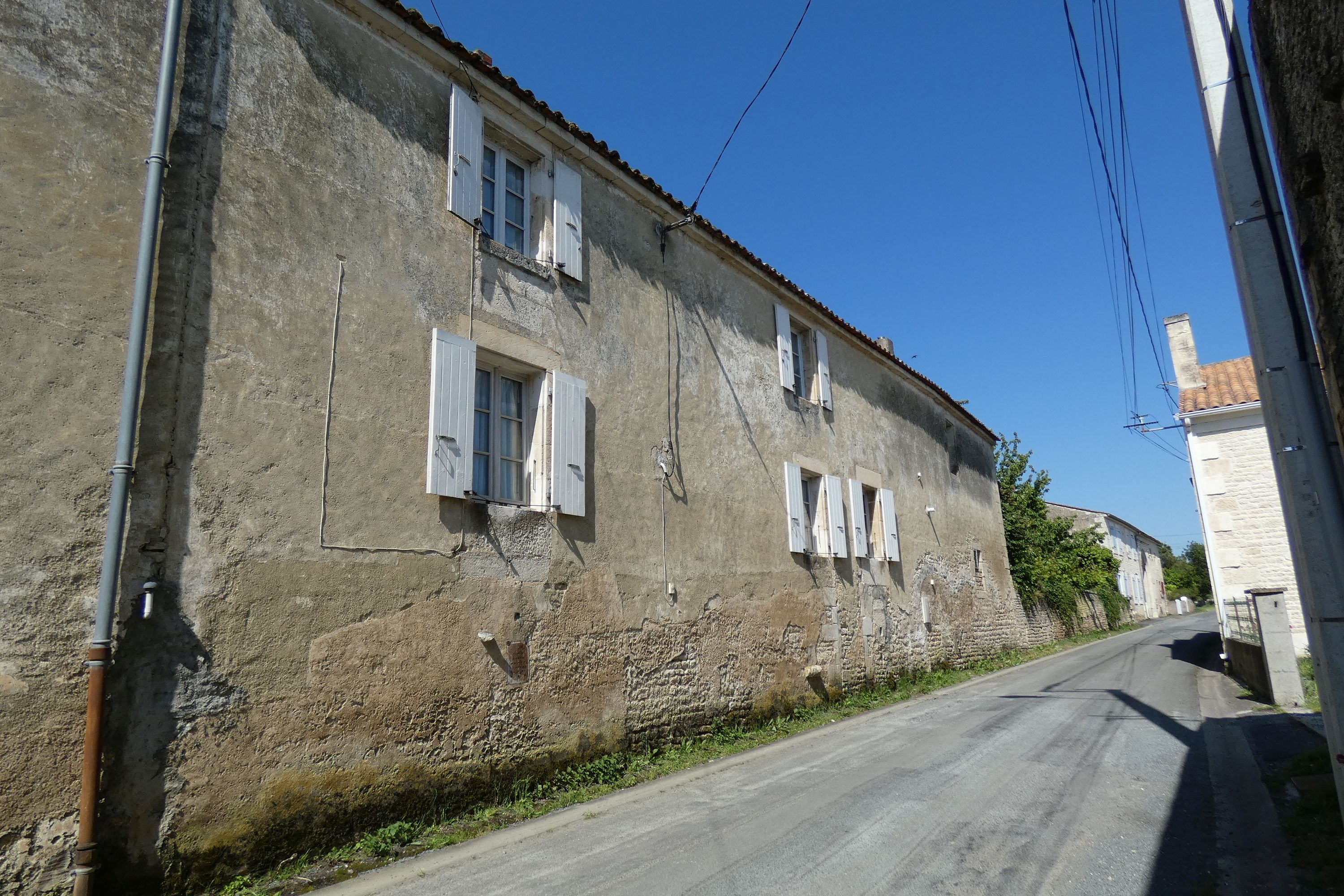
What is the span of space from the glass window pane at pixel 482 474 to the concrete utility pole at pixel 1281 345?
5.18 metres

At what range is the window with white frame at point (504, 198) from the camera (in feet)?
22.8

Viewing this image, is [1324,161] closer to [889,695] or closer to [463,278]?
[463,278]

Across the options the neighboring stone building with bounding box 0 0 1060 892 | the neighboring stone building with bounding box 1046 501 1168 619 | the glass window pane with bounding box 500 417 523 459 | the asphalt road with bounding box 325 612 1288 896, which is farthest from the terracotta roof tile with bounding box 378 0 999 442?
the neighboring stone building with bounding box 1046 501 1168 619

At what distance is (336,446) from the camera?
17.2ft

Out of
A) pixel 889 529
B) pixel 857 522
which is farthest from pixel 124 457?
pixel 889 529

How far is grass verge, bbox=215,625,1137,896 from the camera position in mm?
4508

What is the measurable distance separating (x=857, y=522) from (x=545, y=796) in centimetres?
725

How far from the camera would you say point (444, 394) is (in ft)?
19.5

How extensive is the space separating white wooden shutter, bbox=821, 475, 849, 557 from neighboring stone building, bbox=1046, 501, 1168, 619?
91.5ft

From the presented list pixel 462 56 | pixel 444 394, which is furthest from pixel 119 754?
pixel 462 56

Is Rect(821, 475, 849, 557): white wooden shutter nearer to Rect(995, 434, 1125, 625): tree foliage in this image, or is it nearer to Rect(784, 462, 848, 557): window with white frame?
Rect(784, 462, 848, 557): window with white frame

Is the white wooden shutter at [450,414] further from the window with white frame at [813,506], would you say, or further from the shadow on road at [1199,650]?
the shadow on road at [1199,650]

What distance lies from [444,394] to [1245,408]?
1879 centimetres

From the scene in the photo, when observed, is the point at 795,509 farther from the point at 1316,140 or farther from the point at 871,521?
the point at 1316,140
